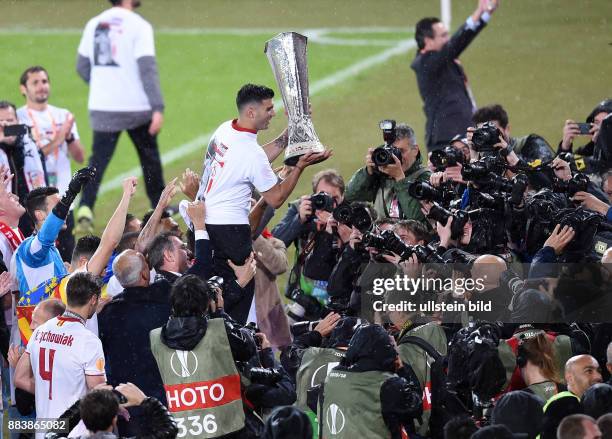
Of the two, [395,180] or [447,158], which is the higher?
[447,158]

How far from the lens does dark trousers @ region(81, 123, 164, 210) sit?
12.9m

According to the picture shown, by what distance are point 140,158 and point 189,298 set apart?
678 centimetres

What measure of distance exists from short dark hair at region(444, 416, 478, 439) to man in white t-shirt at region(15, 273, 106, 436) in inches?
77.6

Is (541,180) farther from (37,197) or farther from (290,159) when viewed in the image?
(37,197)

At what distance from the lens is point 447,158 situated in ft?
27.2

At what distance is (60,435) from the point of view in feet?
20.1

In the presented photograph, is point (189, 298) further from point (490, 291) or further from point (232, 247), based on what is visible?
point (490, 291)

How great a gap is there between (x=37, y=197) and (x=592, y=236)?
11.9ft

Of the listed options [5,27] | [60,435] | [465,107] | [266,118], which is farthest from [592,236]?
[5,27]

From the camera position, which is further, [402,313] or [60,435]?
[402,313]

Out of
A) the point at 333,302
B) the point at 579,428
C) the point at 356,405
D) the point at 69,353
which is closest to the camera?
the point at 579,428

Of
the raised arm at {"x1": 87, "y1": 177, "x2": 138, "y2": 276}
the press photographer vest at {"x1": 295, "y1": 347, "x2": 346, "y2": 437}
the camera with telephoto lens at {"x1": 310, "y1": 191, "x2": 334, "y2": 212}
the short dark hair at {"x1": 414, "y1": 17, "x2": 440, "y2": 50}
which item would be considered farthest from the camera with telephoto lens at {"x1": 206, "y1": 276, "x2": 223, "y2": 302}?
the short dark hair at {"x1": 414, "y1": 17, "x2": 440, "y2": 50}

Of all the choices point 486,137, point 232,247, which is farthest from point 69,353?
point 486,137

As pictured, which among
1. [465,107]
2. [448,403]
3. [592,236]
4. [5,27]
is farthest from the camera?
[5,27]
